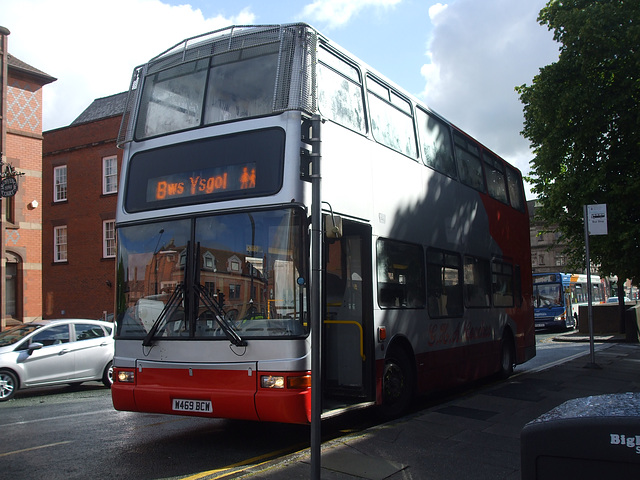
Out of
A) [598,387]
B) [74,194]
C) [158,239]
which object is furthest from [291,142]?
[74,194]

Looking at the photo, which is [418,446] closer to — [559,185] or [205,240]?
[205,240]

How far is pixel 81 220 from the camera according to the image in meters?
31.6

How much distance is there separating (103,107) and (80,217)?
27.4 feet

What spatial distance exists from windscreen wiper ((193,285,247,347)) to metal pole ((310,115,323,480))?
1.76 meters

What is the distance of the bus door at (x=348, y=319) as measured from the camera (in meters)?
7.84

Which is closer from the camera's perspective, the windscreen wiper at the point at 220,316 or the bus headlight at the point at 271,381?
the bus headlight at the point at 271,381

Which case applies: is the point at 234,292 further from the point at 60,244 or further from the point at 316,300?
the point at 60,244

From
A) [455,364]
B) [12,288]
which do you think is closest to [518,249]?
[455,364]

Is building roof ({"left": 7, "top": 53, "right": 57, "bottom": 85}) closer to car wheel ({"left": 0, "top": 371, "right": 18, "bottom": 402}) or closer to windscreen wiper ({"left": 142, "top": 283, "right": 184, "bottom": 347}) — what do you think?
car wheel ({"left": 0, "top": 371, "right": 18, "bottom": 402})

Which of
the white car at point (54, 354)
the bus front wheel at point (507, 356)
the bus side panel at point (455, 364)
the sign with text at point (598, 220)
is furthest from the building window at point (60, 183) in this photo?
the sign with text at point (598, 220)

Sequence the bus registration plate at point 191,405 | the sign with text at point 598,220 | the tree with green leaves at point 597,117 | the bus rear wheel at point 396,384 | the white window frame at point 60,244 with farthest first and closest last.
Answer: the white window frame at point 60,244
the tree with green leaves at point 597,117
the sign with text at point 598,220
the bus rear wheel at point 396,384
the bus registration plate at point 191,405

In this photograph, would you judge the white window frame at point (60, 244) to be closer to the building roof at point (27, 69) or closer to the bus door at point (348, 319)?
the building roof at point (27, 69)

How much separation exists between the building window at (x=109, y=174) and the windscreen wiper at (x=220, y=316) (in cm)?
2512

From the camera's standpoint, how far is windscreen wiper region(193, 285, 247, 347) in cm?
680
